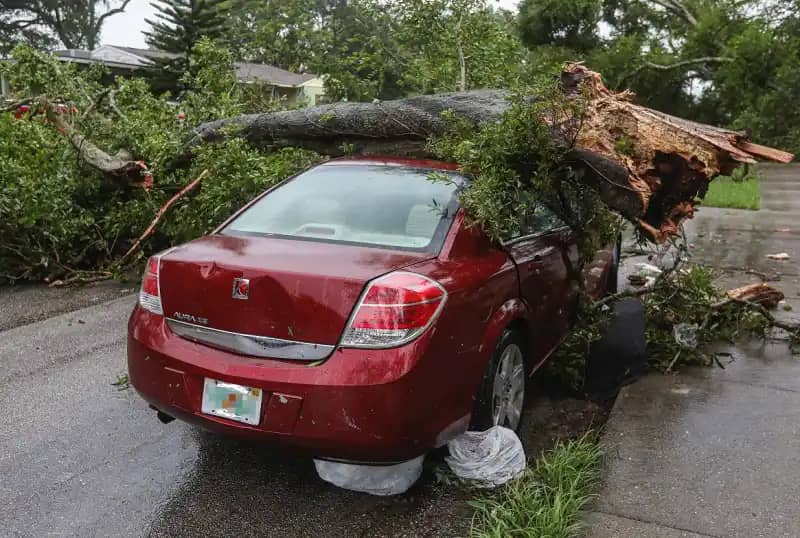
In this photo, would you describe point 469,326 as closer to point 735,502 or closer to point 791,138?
Result: point 735,502

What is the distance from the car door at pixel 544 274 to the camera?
3.68 meters

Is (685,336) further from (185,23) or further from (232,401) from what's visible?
(185,23)

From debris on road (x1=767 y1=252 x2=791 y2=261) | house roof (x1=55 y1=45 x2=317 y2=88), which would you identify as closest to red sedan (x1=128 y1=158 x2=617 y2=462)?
debris on road (x1=767 y1=252 x2=791 y2=261)

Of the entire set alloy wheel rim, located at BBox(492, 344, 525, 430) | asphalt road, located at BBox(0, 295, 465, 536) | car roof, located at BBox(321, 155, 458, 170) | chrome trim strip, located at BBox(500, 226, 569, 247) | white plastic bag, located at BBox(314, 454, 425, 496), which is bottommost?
asphalt road, located at BBox(0, 295, 465, 536)

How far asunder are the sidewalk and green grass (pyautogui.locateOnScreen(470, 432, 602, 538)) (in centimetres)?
8

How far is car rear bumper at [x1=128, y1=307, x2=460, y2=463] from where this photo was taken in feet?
8.82

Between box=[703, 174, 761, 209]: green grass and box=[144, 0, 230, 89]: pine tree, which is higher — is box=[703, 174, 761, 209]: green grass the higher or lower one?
the lower one

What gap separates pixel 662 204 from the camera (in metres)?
4.21

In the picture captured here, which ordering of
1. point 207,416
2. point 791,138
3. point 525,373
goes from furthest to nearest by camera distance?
point 791,138 < point 525,373 < point 207,416

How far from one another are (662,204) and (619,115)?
592mm

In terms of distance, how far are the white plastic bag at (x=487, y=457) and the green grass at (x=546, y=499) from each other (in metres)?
0.06

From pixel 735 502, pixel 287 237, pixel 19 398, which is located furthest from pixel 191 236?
pixel 735 502

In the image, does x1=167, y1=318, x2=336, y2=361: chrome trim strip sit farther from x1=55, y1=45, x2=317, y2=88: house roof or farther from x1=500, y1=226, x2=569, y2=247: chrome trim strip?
x1=55, y1=45, x2=317, y2=88: house roof

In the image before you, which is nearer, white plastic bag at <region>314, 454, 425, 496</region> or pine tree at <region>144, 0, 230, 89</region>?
white plastic bag at <region>314, 454, 425, 496</region>
